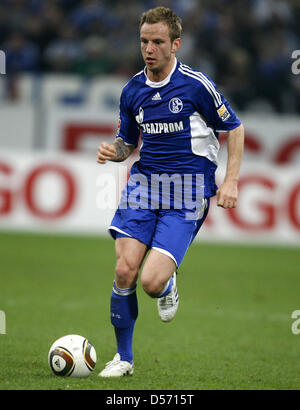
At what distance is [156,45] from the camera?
5.53 m

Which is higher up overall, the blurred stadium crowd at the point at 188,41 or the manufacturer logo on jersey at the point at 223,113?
the blurred stadium crowd at the point at 188,41

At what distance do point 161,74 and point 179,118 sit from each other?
333 mm

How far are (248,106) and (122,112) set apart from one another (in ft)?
32.2

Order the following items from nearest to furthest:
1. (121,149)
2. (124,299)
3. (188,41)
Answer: (124,299) → (121,149) → (188,41)

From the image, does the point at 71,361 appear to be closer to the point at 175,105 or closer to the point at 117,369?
the point at 117,369

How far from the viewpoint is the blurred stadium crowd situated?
1538 centimetres

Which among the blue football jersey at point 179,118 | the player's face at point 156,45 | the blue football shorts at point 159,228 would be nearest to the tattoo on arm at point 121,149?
the blue football jersey at point 179,118

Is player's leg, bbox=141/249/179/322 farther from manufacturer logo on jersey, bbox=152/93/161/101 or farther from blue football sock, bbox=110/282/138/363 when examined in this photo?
manufacturer logo on jersey, bbox=152/93/161/101

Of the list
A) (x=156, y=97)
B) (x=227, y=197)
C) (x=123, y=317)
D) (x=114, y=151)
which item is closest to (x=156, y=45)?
(x=156, y=97)

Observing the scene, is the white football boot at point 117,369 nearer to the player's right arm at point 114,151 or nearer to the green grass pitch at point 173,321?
the green grass pitch at point 173,321

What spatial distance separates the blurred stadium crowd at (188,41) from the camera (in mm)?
15383

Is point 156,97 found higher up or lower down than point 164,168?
higher up

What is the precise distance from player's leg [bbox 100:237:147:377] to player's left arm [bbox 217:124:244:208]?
2.17 feet
